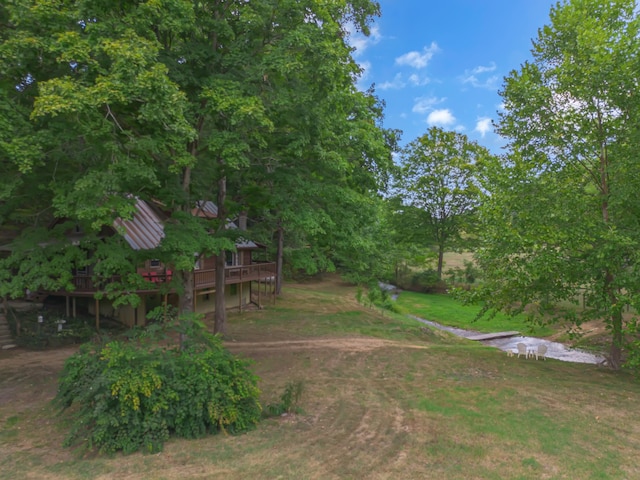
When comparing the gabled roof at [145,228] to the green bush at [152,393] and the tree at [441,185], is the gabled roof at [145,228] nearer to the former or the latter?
the green bush at [152,393]

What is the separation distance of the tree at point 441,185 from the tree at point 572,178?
99.9ft

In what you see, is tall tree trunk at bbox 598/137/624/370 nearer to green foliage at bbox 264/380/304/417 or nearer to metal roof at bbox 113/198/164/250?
green foliage at bbox 264/380/304/417

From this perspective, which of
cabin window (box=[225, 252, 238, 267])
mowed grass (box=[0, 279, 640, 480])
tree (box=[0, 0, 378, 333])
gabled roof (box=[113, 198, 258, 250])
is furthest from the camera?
cabin window (box=[225, 252, 238, 267])

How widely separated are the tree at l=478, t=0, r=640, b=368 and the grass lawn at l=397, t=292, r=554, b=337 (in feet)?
39.2

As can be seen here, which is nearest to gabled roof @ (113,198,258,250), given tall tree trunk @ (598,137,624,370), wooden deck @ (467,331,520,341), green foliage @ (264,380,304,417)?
green foliage @ (264,380,304,417)

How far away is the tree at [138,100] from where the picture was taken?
9.24 meters

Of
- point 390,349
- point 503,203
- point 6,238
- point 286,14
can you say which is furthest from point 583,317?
point 6,238

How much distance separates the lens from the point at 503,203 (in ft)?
45.2

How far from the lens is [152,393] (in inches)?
335

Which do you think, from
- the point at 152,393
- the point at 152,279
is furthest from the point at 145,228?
the point at 152,393

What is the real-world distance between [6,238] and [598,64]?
27328 millimetres

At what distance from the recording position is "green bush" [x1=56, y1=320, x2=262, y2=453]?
8.27 m

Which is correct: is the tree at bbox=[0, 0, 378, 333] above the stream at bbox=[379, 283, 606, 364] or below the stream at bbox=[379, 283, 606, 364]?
above

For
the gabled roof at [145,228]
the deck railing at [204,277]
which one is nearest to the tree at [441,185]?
the deck railing at [204,277]
